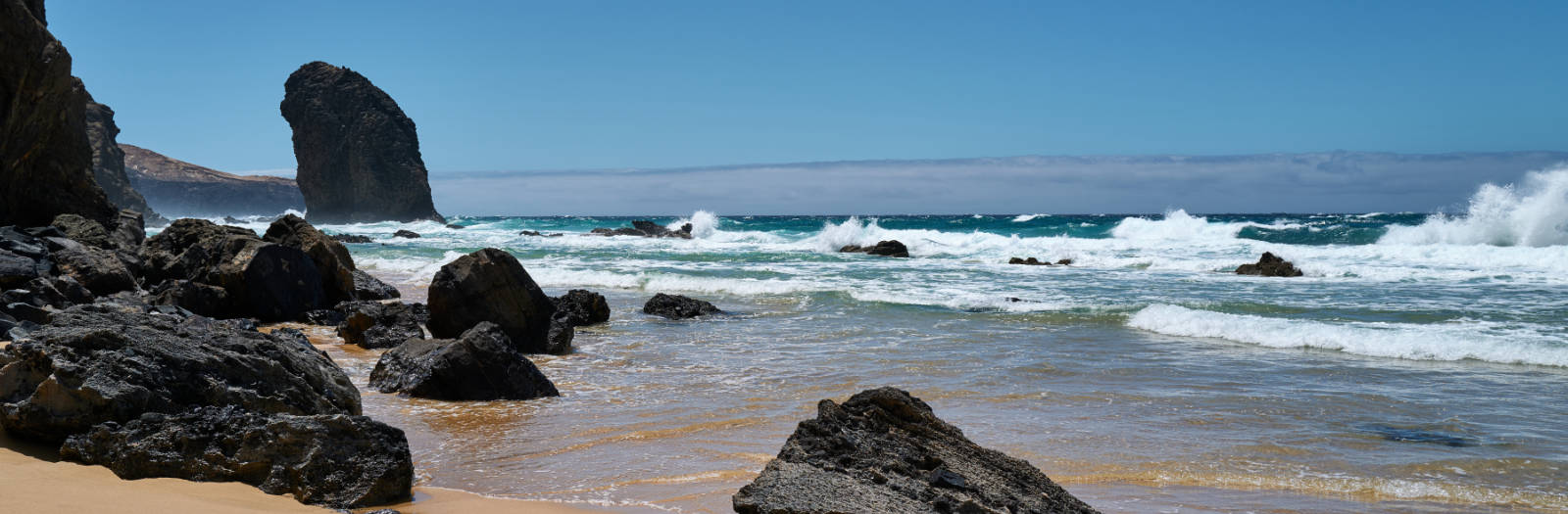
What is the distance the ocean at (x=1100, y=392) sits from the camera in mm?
4484

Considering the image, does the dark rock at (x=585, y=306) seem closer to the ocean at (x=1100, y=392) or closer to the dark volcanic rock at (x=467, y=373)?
the ocean at (x=1100, y=392)

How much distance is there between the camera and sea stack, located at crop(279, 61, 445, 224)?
263 ft

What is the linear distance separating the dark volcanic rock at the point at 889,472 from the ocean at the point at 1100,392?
605 mm

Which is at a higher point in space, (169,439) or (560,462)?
(169,439)

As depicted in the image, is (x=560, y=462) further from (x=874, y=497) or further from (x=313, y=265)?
(x=313, y=265)

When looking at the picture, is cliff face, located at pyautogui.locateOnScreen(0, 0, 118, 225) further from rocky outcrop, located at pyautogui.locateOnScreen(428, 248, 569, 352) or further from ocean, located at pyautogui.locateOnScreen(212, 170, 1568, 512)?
rocky outcrop, located at pyautogui.locateOnScreen(428, 248, 569, 352)

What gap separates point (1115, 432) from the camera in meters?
5.50

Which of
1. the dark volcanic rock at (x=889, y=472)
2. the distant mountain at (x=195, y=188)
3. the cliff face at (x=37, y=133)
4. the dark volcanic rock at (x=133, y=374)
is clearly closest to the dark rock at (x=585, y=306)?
the dark volcanic rock at (x=133, y=374)

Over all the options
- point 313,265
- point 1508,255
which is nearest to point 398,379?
point 313,265

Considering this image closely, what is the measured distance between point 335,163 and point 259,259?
257 ft

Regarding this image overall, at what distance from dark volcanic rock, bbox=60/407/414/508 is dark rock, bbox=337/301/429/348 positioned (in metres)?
5.00

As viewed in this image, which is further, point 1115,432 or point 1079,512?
point 1115,432

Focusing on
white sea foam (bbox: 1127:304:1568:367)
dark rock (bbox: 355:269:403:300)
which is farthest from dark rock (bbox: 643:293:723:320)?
white sea foam (bbox: 1127:304:1568:367)

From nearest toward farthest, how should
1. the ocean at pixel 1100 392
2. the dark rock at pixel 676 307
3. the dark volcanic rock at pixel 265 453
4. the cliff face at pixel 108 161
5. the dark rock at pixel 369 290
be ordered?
the dark volcanic rock at pixel 265 453 → the ocean at pixel 1100 392 → the dark rock at pixel 676 307 → the dark rock at pixel 369 290 → the cliff face at pixel 108 161
